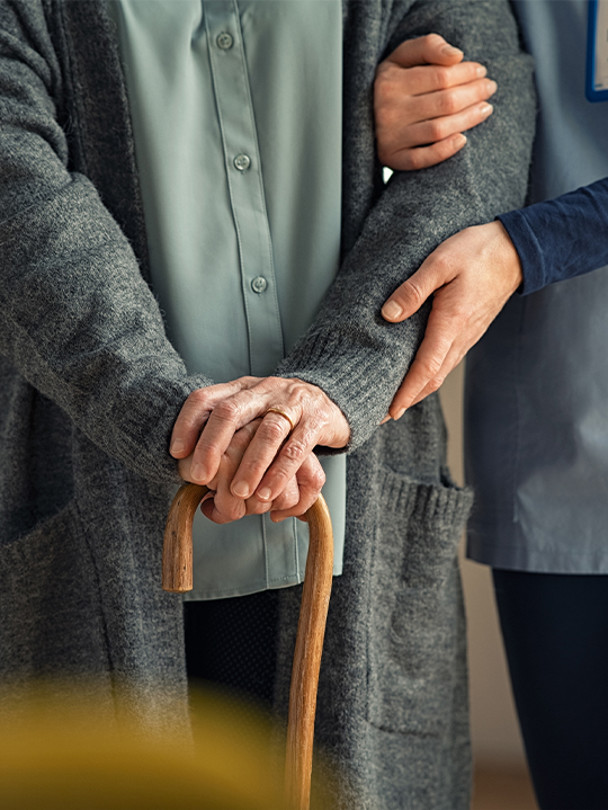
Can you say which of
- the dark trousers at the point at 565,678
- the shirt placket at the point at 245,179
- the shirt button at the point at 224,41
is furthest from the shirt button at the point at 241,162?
the dark trousers at the point at 565,678

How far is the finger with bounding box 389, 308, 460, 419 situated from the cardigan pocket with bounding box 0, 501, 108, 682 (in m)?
0.36

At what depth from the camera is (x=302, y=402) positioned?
28.5 inches

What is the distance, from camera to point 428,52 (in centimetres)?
90

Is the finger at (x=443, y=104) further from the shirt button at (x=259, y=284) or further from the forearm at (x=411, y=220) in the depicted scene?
the shirt button at (x=259, y=284)

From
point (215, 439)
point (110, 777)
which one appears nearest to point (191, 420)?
point (215, 439)

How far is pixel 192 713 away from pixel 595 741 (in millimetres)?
496

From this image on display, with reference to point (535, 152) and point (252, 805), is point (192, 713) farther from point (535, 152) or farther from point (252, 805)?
point (535, 152)

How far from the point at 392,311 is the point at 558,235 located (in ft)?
0.67

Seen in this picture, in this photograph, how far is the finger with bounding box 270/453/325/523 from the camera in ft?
2.37

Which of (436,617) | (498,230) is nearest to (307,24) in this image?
(498,230)

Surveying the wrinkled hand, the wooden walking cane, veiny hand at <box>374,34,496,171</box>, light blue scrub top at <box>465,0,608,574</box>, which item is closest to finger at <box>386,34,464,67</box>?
veiny hand at <box>374,34,496,171</box>

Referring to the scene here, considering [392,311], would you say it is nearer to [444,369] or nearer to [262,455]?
[444,369]

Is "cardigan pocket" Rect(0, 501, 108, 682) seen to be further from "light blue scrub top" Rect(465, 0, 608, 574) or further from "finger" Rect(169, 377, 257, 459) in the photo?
"light blue scrub top" Rect(465, 0, 608, 574)

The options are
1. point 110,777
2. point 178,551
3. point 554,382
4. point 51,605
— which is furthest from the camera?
point 554,382
